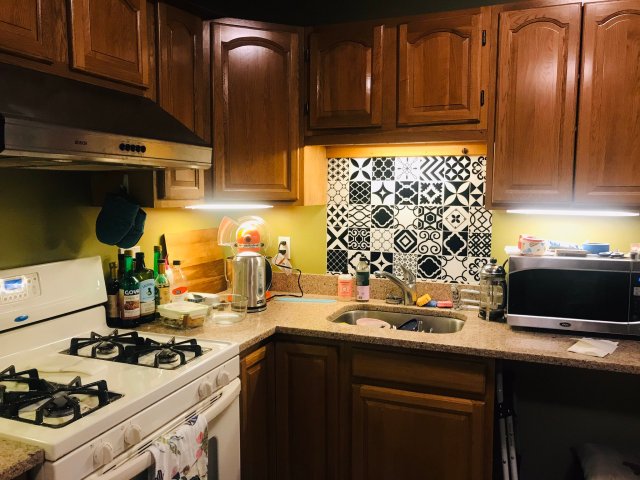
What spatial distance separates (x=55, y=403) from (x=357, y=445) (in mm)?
1241

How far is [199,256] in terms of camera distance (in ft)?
9.06

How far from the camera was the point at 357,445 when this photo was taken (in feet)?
7.20

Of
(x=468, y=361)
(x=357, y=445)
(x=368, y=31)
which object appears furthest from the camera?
A: (x=368, y=31)

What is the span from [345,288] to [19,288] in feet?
4.79

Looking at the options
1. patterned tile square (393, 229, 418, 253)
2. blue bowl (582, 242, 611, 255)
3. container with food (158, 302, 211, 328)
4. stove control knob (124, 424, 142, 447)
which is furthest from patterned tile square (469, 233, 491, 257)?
stove control knob (124, 424, 142, 447)

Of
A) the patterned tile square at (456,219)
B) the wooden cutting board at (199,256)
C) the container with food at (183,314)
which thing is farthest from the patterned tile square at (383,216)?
the container with food at (183,314)

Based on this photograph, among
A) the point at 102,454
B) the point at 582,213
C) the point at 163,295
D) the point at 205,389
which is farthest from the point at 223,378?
the point at 582,213

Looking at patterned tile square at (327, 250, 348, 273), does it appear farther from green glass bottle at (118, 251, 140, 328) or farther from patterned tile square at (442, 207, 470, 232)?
green glass bottle at (118, 251, 140, 328)

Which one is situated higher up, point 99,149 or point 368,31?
point 368,31

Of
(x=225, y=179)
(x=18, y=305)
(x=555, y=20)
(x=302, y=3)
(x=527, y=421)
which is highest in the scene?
(x=302, y=3)

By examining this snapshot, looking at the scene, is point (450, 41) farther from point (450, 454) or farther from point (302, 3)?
point (450, 454)

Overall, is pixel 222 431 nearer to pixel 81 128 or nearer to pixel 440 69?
pixel 81 128

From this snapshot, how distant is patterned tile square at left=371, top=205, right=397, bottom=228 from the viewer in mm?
2723

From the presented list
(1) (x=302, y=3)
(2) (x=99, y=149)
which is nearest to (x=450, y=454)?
(2) (x=99, y=149)
